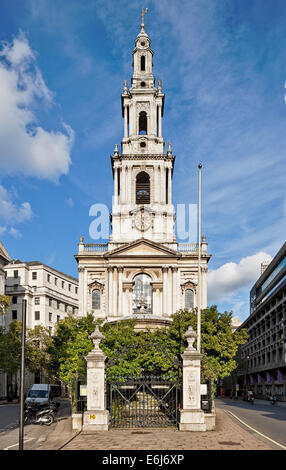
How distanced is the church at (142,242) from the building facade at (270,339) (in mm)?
11389

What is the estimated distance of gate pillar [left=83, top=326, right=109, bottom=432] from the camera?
23.0 meters

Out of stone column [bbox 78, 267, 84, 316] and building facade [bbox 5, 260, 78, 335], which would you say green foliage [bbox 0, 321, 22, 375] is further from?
building facade [bbox 5, 260, 78, 335]

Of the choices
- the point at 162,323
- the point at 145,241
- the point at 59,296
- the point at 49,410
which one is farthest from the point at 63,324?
the point at 59,296

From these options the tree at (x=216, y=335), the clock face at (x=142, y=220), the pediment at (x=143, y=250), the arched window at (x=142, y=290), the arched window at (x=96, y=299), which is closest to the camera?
the tree at (x=216, y=335)

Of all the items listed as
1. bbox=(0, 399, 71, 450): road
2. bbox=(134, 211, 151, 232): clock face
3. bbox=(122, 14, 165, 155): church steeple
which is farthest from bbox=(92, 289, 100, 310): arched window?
bbox=(0, 399, 71, 450): road

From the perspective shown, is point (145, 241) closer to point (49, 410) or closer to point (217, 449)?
point (49, 410)

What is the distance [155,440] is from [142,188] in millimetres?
55659

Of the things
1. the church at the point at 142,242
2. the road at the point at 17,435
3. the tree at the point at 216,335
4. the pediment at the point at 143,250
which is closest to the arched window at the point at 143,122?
the church at the point at 142,242

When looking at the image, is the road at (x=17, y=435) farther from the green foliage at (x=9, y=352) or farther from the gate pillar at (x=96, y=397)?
the green foliage at (x=9, y=352)

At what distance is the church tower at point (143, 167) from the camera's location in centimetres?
6981

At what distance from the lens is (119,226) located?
70.2m

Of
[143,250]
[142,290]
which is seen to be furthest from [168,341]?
[143,250]

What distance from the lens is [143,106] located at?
7569 centimetres

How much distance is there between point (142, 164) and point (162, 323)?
25336mm
